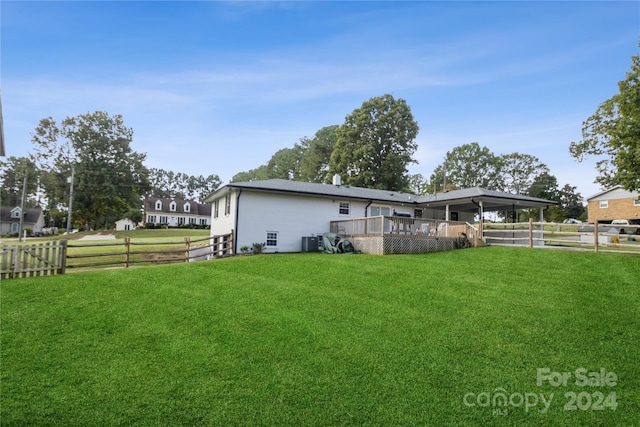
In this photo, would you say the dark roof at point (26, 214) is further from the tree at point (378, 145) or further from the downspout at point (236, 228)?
the downspout at point (236, 228)

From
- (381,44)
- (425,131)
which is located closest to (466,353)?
(381,44)

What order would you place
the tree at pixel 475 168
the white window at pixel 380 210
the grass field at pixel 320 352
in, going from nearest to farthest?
the grass field at pixel 320 352 → the white window at pixel 380 210 → the tree at pixel 475 168

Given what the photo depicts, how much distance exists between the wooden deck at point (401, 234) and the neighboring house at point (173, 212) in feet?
153

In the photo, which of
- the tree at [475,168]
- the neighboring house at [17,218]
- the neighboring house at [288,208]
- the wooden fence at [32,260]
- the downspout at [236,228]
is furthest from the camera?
the tree at [475,168]

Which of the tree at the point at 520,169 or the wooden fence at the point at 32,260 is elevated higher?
the tree at the point at 520,169

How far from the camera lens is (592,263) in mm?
11492

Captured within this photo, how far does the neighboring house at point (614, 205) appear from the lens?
103ft

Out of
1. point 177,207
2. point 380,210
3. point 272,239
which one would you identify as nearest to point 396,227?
point 380,210

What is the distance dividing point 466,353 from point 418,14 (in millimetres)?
10224

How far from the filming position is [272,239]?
1672 centimetres

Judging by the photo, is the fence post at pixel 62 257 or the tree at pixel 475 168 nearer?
the fence post at pixel 62 257

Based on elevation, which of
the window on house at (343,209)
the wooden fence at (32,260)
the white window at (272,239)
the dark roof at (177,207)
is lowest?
the wooden fence at (32,260)

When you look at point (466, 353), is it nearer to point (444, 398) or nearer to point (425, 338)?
point (425, 338)

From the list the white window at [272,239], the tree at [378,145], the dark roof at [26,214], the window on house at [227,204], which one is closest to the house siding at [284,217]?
the white window at [272,239]
